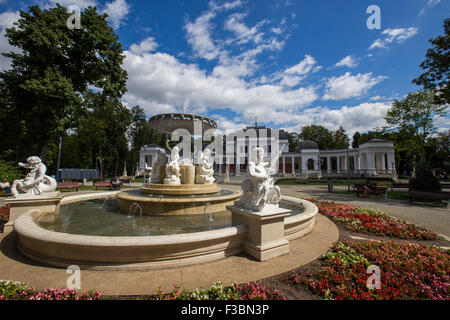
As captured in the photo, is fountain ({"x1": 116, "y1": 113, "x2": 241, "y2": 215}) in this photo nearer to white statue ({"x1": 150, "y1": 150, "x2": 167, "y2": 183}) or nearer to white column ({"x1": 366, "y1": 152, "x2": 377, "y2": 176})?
white statue ({"x1": 150, "y1": 150, "x2": 167, "y2": 183})

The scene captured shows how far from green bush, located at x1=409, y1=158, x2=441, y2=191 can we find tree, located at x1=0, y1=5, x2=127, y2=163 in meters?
Answer: 25.7

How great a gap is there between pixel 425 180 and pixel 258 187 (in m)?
17.6

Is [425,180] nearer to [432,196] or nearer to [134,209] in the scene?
[432,196]

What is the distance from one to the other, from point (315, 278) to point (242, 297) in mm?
1318

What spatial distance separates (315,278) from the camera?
2986 millimetres

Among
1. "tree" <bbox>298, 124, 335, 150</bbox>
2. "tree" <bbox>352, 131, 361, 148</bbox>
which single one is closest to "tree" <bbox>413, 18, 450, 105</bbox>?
"tree" <bbox>298, 124, 335, 150</bbox>

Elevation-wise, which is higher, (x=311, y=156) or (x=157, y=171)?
(x=311, y=156)

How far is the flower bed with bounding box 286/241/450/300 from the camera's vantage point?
8.52 ft

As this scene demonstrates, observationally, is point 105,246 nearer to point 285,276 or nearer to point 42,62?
point 285,276

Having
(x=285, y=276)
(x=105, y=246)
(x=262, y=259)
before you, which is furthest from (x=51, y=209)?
(x=285, y=276)

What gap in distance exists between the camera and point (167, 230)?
4812mm

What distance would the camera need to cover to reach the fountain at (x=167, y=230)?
313cm

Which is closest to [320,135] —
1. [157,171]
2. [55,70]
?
[157,171]

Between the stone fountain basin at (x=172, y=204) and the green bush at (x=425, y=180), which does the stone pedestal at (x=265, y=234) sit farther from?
the green bush at (x=425, y=180)
